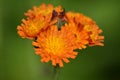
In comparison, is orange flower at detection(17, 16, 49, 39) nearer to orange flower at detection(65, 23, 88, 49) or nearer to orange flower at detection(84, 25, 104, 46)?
orange flower at detection(65, 23, 88, 49)

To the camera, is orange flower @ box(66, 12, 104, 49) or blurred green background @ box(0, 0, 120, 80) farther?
blurred green background @ box(0, 0, 120, 80)

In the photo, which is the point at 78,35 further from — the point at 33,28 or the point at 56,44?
the point at 33,28

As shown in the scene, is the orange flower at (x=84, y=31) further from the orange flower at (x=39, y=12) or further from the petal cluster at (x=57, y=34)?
the orange flower at (x=39, y=12)

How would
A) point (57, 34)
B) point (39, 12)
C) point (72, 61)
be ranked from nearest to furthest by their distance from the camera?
point (57, 34)
point (39, 12)
point (72, 61)

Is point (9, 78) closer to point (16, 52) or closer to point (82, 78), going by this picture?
point (16, 52)

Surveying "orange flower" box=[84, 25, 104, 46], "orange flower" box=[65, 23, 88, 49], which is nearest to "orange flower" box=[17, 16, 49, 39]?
"orange flower" box=[65, 23, 88, 49]

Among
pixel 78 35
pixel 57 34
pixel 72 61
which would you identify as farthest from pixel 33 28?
pixel 72 61

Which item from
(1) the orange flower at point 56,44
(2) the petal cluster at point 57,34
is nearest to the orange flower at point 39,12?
(2) the petal cluster at point 57,34
